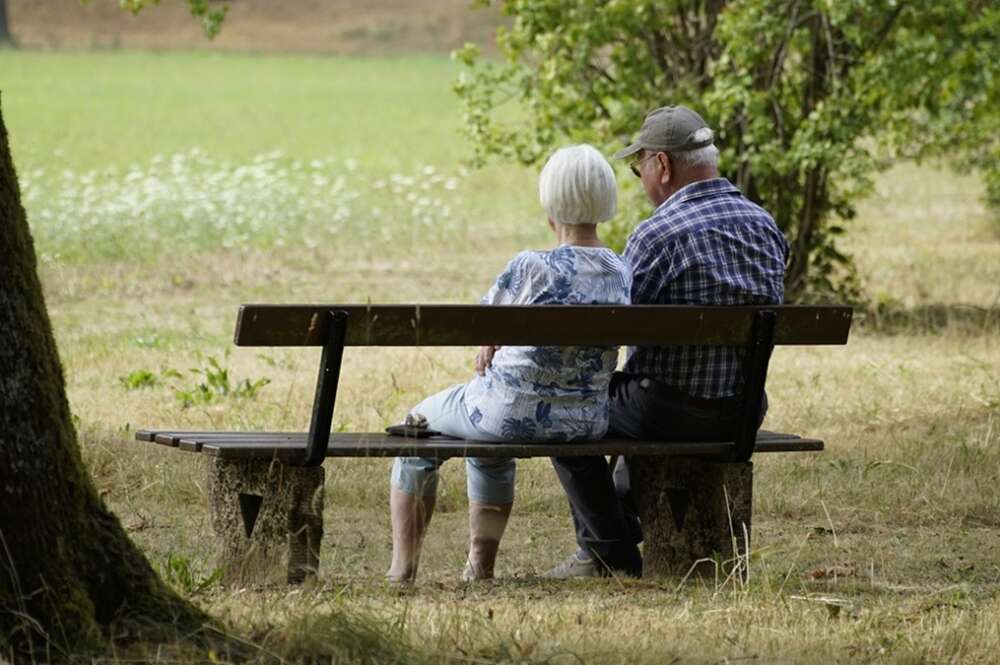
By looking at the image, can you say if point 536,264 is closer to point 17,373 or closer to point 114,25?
point 17,373

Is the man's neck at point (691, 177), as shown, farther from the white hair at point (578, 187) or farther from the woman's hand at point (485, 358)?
the woman's hand at point (485, 358)

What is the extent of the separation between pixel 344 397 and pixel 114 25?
192ft

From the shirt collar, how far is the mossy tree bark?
2.34 meters

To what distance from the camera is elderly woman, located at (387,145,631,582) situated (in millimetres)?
5844

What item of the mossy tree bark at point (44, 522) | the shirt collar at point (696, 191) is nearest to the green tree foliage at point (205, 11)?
the shirt collar at point (696, 191)

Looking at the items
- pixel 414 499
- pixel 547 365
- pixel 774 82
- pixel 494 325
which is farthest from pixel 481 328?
pixel 774 82

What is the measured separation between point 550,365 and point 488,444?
0.32 metres

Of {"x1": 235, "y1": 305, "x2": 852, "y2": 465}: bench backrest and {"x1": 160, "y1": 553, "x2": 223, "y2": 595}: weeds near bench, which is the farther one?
{"x1": 235, "y1": 305, "x2": 852, "y2": 465}: bench backrest

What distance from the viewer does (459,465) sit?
330 inches

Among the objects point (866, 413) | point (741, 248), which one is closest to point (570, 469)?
point (741, 248)

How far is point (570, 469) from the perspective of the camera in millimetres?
6156

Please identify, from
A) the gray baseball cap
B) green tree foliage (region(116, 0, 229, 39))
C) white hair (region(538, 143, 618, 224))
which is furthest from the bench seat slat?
green tree foliage (region(116, 0, 229, 39))

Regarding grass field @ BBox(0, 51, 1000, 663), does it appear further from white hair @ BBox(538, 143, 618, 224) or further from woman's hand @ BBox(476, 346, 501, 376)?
white hair @ BBox(538, 143, 618, 224)

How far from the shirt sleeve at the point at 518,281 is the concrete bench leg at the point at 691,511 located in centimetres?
76
